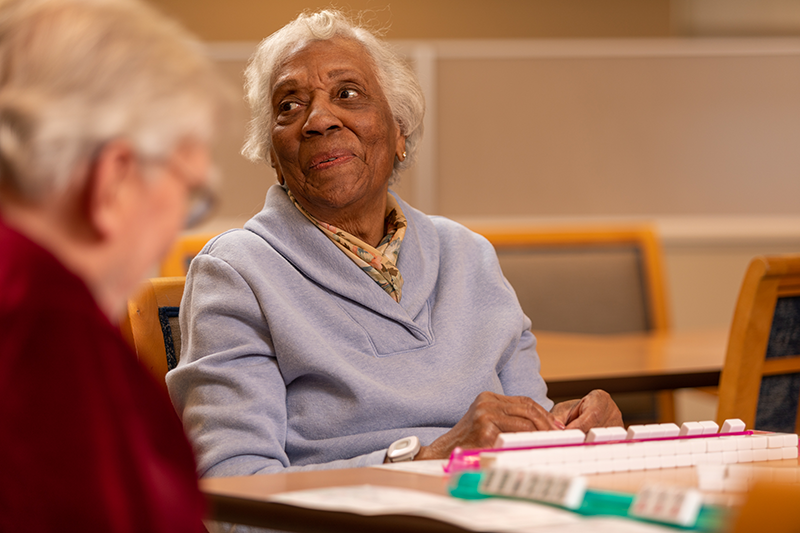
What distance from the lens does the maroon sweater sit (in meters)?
0.52

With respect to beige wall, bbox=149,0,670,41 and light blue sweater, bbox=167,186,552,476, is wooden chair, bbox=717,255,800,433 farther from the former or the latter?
beige wall, bbox=149,0,670,41

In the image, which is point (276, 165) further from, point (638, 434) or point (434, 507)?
point (434, 507)

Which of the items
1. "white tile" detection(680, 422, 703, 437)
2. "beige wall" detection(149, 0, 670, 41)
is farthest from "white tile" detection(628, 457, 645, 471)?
"beige wall" detection(149, 0, 670, 41)

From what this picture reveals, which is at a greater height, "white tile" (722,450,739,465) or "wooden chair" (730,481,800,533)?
"white tile" (722,450,739,465)

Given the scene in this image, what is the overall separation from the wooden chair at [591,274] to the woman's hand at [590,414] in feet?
5.26

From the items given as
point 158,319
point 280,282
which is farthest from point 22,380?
point 158,319

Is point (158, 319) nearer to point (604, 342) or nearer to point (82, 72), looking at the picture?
point (82, 72)

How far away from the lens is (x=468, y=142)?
386cm

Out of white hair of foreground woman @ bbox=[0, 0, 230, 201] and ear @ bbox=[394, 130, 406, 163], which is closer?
white hair of foreground woman @ bbox=[0, 0, 230, 201]

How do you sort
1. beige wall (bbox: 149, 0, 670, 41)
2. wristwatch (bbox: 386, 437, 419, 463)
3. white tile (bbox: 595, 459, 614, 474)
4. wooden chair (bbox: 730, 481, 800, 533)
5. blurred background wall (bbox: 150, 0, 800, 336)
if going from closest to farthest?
wooden chair (bbox: 730, 481, 800, 533), white tile (bbox: 595, 459, 614, 474), wristwatch (bbox: 386, 437, 419, 463), blurred background wall (bbox: 150, 0, 800, 336), beige wall (bbox: 149, 0, 670, 41)

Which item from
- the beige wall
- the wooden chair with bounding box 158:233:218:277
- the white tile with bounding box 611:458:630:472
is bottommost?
the white tile with bounding box 611:458:630:472

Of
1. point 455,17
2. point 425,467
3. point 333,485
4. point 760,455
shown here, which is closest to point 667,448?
point 760,455

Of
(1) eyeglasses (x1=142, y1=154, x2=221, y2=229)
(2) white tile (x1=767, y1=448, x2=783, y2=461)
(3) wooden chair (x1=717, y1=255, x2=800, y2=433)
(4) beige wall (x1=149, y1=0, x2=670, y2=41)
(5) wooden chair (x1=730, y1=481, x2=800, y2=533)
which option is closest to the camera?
(5) wooden chair (x1=730, y1=481, x2=800, y2=533)

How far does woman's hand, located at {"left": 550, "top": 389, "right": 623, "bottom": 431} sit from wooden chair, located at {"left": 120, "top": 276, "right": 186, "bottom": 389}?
659 millimetres
